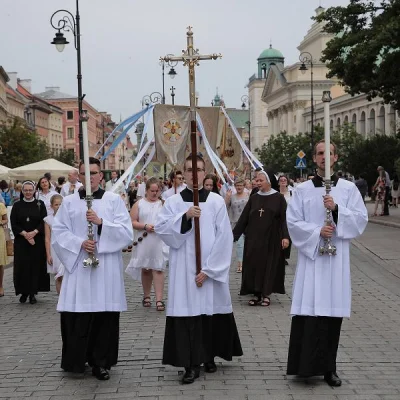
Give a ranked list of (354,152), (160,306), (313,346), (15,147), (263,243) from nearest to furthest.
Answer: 1. (313,346)
2. (160,306)
3. (263,243)
4. (354,152)
5. (15,147)

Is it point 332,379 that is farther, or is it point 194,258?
point 194,258

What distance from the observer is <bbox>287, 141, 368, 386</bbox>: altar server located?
23.5 ft


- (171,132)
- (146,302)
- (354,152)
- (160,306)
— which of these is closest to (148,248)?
(146,302)

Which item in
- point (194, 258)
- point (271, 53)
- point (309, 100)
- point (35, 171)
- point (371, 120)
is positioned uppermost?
point (271, 53)

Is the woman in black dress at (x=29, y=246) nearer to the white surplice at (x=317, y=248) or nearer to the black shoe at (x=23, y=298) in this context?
the black shoe at (x=23, y=298)

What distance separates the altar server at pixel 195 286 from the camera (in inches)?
291

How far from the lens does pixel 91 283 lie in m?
7.57

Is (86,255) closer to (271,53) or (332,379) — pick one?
(332,379)

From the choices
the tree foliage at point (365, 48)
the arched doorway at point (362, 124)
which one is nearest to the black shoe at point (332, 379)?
the tree foliage at point (365, 48)

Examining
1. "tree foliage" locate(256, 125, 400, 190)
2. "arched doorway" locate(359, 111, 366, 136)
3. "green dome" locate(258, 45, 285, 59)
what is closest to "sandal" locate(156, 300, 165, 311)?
"tree foliage" locate(256, 125, 400, 190)

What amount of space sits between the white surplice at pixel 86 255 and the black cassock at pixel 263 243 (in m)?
4.72

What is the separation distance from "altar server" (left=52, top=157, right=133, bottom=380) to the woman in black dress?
523 centimetres

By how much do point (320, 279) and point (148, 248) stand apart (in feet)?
16.7

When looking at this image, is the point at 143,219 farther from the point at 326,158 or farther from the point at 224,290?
the point at 326,158
